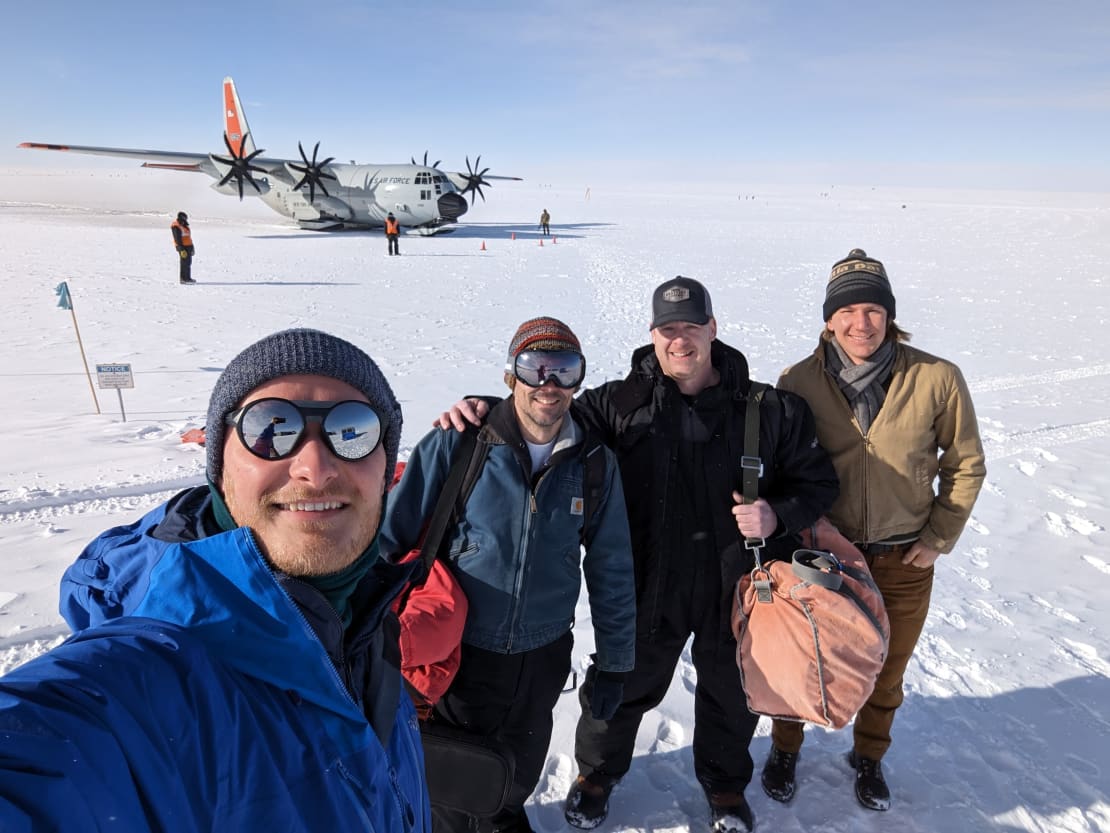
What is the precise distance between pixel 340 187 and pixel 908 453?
26.5 metres

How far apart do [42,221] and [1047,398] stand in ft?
120

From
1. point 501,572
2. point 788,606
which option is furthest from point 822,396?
point 501,572

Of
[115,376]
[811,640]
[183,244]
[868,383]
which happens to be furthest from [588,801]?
[183,244]

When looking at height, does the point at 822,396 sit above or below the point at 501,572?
above

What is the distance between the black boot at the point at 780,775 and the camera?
2.56 meters

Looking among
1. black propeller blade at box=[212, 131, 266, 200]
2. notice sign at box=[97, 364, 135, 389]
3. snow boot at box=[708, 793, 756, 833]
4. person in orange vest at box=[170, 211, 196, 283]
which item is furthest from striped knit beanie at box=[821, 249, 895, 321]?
black propeller blade at box=[212, 131, 266, 200]

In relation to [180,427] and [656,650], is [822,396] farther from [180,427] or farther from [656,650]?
[180,427]

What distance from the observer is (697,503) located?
230cm

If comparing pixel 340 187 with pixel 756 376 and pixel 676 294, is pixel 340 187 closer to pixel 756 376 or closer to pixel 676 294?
pixel 756 376

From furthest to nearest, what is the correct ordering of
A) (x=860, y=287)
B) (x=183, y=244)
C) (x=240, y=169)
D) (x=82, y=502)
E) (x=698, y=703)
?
1. (x=240, y=169)
2. (x=183, y=244)
3. (x=82, y=502)
4. (x=698, y=703)
5. (x=860, y=287)

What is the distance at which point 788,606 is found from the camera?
2064mm

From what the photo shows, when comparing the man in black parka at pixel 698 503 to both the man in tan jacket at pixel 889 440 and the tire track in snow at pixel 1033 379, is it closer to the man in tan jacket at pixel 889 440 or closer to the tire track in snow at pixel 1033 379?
the man in tan jacket at pixel 889 440

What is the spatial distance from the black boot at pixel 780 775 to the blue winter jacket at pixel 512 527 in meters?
1.32

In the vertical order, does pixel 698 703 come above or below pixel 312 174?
below
